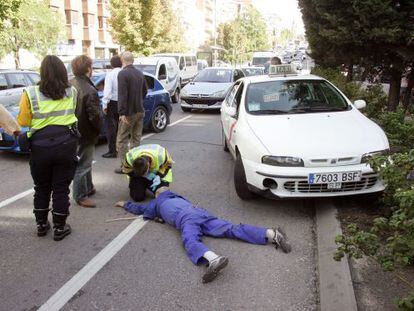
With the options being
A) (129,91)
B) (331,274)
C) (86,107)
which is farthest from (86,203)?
(331,274)

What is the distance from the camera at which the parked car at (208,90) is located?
14086 millimetres

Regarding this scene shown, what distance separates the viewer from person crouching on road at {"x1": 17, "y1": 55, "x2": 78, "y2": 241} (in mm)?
4051

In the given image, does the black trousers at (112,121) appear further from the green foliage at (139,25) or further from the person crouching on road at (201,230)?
the green foliage at (139,25)

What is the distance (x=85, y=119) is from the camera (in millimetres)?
5004

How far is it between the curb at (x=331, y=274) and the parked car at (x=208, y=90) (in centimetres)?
976

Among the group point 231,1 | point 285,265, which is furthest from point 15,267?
point 231,1

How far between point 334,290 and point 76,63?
3.78m

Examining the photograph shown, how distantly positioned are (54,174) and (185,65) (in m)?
20.1

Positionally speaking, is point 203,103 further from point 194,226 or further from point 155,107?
point 194,226

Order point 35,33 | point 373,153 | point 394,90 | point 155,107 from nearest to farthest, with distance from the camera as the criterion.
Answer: point 373,153 → point 394,90 → point 155,107 → point 35,33

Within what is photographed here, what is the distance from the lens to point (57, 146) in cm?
412

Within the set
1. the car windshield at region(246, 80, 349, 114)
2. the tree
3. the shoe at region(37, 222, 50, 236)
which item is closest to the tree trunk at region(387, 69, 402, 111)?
the car windshield at region(246, 80, 349, 114)

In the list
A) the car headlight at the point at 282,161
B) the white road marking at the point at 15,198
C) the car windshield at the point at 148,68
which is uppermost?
the car windshield at the point at 148,68

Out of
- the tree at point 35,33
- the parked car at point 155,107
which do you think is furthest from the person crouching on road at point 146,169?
the tree at point 35,33
